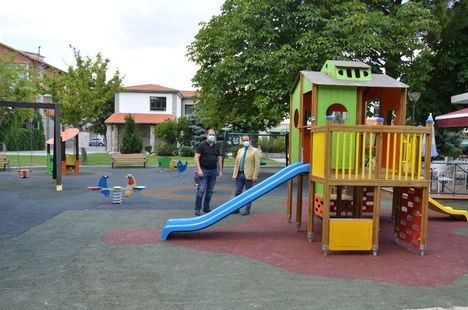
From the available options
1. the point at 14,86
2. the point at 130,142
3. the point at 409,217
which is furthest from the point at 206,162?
the point at 14,86

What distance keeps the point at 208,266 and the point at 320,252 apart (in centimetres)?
190

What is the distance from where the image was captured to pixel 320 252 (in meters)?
6.71

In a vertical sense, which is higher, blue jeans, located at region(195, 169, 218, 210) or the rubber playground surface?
blue jeans, located at region(195, 169, 218, 210)

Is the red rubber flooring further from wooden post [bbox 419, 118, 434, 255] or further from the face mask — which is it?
the face mask

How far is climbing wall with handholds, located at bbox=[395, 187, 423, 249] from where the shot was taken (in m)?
6.84

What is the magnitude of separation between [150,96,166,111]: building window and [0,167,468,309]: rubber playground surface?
4015 cm

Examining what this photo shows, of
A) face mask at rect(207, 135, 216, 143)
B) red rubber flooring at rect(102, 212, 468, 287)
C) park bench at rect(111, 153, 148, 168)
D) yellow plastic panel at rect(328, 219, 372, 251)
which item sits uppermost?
face mask at rect(207, 135, 216, 143)

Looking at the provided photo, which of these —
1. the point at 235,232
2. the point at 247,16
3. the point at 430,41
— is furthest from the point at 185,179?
the point at 430,41

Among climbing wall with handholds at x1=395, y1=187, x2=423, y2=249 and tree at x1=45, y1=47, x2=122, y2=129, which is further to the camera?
tree at x1=45, y1=47, x2=122, y2=129

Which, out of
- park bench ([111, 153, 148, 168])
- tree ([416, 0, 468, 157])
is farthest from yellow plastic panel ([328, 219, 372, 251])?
park bench ([111, 153, 148, 168])

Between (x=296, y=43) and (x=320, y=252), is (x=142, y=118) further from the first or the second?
(x=320, y=252)

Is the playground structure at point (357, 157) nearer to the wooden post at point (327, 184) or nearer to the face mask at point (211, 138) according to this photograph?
the wooden post at point (327, 184)

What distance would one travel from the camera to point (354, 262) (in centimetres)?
617

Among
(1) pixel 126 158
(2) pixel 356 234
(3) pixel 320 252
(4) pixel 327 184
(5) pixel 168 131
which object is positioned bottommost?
(3) pixel 320 252
